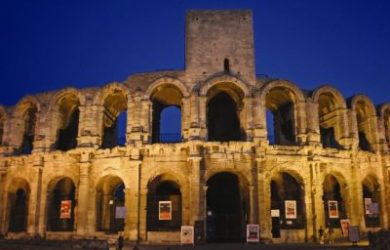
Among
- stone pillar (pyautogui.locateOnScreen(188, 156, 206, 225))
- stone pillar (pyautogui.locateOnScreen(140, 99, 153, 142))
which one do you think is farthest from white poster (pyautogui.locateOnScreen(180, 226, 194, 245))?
stone pillar (pyautogui.locateOnScreen(140, 99, 153, 142))

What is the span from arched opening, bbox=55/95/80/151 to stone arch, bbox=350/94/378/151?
17728mm

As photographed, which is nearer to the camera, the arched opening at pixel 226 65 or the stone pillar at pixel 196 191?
the stone pillar at pixel 196 191

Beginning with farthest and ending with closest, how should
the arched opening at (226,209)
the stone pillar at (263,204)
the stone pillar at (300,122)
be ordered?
1. the stone pillar at (300,122)
2. the arched opening at (226,209)
3. the stone pillar at (263,204)

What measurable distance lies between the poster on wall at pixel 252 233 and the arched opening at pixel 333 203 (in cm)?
545

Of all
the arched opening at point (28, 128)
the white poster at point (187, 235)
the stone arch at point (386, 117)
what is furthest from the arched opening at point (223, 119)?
the arched opening at point (28, 128)

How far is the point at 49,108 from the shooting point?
2617 centimetres

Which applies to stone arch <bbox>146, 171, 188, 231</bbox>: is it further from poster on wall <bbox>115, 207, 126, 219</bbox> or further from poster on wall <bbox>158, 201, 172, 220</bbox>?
poster on wall <bbox>115, 207, 126, 219</bbox>

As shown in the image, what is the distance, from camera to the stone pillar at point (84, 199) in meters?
23.6

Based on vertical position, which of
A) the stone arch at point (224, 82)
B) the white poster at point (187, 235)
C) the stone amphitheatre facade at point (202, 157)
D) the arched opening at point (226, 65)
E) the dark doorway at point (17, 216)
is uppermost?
the arched opening at point (226, 65)

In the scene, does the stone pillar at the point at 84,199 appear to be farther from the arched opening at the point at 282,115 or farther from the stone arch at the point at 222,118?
the arched opening at the point at 282,115

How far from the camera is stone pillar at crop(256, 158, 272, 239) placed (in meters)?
22.1

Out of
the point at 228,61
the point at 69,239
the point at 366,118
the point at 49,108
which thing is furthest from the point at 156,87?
the point at 366,118

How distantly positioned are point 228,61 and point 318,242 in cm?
1134

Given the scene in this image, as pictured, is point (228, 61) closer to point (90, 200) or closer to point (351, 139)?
Result: point (351, 139)
